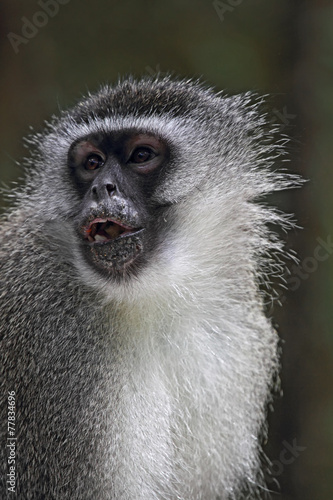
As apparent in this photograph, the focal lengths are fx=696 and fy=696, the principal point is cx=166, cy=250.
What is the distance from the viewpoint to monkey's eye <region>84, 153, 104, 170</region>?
287 centimetres

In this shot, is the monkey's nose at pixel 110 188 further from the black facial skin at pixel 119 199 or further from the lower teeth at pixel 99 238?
the lower teeth at pixel 99 238

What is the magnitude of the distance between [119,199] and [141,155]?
33 centimetres

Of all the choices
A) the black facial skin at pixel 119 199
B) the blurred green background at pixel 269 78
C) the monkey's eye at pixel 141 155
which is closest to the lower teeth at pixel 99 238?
the black facial skin at pixel 119 199

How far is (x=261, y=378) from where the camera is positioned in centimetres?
316

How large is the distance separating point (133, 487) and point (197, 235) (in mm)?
1008

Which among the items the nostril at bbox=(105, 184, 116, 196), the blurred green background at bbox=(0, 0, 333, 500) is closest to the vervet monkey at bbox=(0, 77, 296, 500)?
the nostril at bbox=(105, 184, 116, 196)

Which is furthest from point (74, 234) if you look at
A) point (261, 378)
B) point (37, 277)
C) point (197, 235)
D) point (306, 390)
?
point (306, 390)

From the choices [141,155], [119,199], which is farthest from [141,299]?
[141,155]

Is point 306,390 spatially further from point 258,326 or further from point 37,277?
point 37,277

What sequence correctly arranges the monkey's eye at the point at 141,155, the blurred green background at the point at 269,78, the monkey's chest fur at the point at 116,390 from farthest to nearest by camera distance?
the blurred green background at the point at 269,78
the monkey's eye at the point at 141,155
the monkey's chest fur at the point at 116,390

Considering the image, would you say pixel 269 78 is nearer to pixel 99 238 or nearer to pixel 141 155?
pixel 141 155

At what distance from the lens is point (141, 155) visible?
2805 millimetres

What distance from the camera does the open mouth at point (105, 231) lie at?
103 inches

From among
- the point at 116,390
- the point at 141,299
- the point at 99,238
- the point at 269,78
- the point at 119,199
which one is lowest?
the point at 116,390
